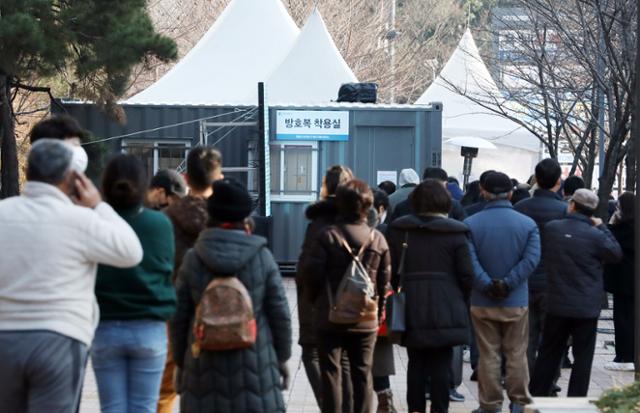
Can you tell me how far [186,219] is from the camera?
7348 millimetres

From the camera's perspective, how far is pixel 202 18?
140 ft

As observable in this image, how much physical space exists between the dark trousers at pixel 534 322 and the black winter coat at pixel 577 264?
875 mm

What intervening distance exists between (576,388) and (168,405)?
3399 millimetres

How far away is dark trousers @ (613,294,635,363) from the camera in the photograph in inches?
463

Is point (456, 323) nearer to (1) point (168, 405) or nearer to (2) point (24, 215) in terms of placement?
(1) point (168, 405)

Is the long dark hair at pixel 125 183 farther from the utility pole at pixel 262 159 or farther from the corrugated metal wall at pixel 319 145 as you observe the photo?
the corrugated metal wall at pixel 319 145

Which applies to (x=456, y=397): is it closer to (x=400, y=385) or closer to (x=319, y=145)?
(x=400, y=385)

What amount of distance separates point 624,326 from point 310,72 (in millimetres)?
13654

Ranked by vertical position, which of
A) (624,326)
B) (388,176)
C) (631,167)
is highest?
(631,167)

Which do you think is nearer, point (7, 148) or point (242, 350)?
point (242, 350)

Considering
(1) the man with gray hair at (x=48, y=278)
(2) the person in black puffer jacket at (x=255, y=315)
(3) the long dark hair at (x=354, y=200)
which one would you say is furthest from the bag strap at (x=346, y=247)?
(1) the man with gray hair at (x=48, y=278)

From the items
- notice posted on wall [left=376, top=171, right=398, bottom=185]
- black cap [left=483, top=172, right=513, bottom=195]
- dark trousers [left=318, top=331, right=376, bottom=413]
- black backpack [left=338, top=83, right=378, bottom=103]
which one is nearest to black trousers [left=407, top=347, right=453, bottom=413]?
dark trousers [left=318, top=331, right=376, bottom=413]

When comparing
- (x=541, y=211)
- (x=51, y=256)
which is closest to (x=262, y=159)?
(x=541, y=211)

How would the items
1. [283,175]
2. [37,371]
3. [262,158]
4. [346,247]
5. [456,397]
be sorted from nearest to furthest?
1. [37,371]
2. [346,247]
3. [456,397]
4. [262,158]
5. [283,175]
